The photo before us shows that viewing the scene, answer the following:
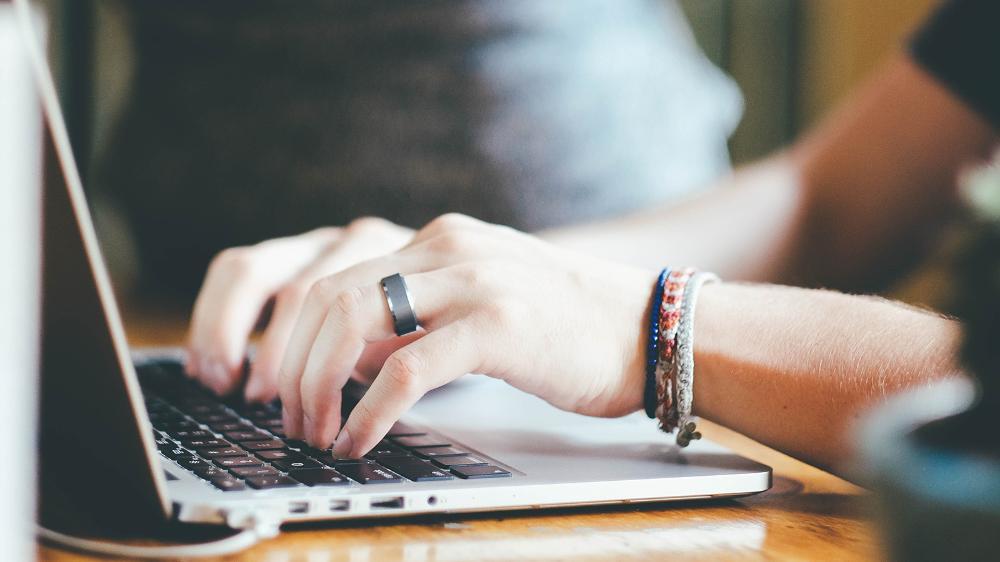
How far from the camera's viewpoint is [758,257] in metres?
1.16

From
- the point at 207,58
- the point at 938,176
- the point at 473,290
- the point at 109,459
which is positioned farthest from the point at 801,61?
the point at 109,459

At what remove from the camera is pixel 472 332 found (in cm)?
58

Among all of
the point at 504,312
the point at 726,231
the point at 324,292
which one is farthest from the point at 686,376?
the point at 726,231

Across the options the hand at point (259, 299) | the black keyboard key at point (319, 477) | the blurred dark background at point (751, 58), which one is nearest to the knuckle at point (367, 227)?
the hand at point (259, 299)

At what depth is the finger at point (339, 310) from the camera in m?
0.58

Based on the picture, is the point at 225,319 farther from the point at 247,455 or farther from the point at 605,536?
the point at 605,536

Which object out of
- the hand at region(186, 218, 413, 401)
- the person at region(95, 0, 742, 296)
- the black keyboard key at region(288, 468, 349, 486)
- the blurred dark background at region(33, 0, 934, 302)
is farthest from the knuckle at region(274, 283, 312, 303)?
the blurred dark background at region(33, 0, 934, 302)

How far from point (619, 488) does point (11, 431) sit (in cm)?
30

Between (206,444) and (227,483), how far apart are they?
4.2 inches

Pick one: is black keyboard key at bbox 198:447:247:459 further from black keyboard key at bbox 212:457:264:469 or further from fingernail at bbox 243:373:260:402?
fingernail at bbox 243:373:260:402

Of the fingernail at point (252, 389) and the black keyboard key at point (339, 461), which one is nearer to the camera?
the black keyboard key at point (339, 461)

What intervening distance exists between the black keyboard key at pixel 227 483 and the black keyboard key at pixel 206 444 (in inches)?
3.3

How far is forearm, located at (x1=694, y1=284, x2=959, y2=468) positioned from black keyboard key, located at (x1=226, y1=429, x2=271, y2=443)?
0.26 m

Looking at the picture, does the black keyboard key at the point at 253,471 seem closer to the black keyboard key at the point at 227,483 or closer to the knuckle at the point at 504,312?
the black keyboard key at the point at 227,483
